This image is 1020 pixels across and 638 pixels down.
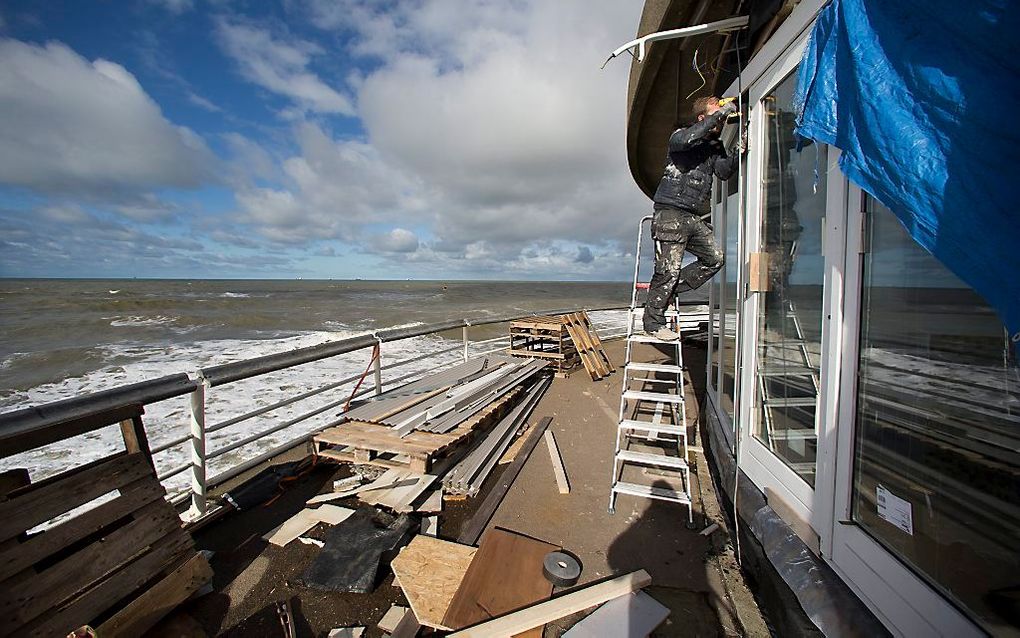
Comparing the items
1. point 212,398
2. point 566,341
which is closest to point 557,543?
point 566,341

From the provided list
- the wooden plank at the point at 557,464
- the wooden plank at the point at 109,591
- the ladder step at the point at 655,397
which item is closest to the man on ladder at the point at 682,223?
the ladder step at the point at 655,397

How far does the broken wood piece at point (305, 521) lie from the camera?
3.13m

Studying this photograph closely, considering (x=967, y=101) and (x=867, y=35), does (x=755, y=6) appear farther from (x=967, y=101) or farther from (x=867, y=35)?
(x=967, y=101)

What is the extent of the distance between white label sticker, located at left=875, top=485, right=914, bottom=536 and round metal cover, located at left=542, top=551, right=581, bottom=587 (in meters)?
1.78

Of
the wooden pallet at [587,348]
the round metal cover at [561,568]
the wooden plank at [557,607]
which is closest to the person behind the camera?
the wooden plank at [557,607]

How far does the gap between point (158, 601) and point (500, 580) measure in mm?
1977

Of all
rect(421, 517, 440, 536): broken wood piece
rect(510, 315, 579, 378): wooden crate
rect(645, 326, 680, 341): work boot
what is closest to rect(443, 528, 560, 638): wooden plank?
rect(421, 517, 440, 536): broken wood piece

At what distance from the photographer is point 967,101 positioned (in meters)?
1.14

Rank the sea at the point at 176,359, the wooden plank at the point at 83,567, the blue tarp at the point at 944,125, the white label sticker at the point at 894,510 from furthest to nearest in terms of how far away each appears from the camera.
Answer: the sea at the point at 176,359 → the wooden plank at the point at 83,567 → the white label sticker at the point at 894,510 → the blue tarp at the point at 944,125

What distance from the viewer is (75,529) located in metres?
2.07

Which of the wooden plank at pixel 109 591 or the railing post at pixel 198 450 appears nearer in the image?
the wooden plank at pixel 109 591

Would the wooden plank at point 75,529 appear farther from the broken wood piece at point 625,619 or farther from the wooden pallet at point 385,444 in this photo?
the broken wood piece at point 625,619

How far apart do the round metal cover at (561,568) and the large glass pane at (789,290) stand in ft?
5.20

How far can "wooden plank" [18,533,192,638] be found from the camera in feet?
6.14
